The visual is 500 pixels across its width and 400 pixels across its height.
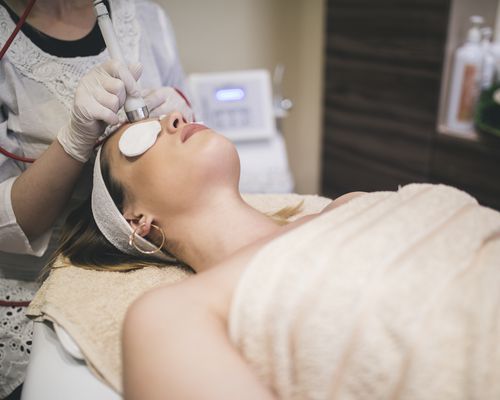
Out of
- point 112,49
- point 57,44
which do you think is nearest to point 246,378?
point 112,49

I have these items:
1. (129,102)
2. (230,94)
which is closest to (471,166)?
(230,94)

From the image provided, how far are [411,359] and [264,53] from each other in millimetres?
2077

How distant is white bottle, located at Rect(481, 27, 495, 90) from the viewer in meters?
Answer: 1.77

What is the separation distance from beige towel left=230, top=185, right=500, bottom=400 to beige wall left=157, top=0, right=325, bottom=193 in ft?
5.77

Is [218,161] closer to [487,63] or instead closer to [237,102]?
[237,102]

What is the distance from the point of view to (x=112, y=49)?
3.51 feet

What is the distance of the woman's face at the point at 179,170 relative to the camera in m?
0.97

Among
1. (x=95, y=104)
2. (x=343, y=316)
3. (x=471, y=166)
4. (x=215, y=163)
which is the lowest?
(x=471, y=166)

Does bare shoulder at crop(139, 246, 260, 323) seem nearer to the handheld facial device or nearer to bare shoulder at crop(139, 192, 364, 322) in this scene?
bare shoulder at crop(139, 192, 364, 322)

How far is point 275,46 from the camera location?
98.1 inches

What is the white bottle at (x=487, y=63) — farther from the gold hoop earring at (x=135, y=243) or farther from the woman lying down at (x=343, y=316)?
the gold hoop earring at (x=135, y=243)

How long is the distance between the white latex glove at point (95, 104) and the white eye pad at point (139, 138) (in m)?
0.06

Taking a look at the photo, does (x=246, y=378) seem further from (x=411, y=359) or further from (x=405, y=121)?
(x=405, y=121)

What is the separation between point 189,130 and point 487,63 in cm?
132
